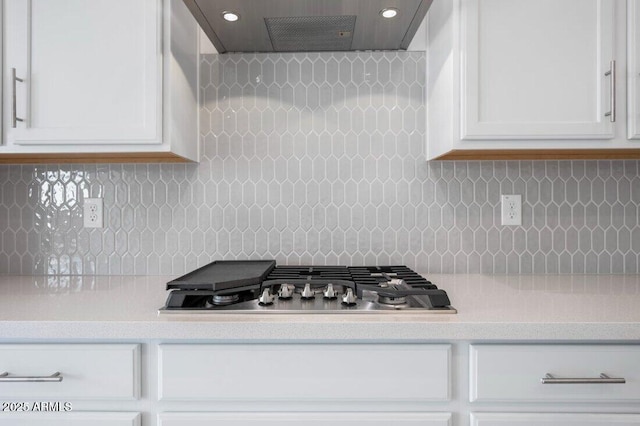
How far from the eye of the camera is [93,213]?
1.75 metres

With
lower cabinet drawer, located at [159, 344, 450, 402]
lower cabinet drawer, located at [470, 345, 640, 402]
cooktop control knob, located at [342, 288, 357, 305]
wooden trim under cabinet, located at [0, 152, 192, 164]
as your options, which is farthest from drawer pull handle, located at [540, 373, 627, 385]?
wooden trim under cabinet, located at [0, 152, 192, 164]

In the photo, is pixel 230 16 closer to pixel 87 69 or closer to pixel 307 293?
pixel 87 69

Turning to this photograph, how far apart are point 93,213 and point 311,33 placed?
1.09m

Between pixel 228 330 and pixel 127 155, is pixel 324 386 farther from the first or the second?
pixel 127 155

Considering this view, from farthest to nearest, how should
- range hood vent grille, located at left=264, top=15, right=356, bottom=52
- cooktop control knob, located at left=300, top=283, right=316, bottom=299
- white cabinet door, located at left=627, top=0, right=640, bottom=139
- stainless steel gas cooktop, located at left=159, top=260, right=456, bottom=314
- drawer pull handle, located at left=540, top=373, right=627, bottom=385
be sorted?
range hood vent grille, located at left=264, top=15, right=356, bottom=52
white cabinet door, located at left=627, top=0, right=640, bottom=139
cooktop control knob, located at left=300, top=283, right=316, bottom=299
stainless steel gas cooktop, located at left=159, top=260, right=456, bottom=314
drawer pull handle, located at left=540, top=373, right=627, bottom=385

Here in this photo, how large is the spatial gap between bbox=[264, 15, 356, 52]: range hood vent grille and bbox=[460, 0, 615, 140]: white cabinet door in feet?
1.32

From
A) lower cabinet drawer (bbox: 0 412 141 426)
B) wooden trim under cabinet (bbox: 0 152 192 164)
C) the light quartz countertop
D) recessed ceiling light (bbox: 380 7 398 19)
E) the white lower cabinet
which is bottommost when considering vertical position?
lower cabinet drawer (bbox: 0 412 141 426)

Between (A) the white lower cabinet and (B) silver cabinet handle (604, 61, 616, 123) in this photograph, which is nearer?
(A) the white lower cabinet

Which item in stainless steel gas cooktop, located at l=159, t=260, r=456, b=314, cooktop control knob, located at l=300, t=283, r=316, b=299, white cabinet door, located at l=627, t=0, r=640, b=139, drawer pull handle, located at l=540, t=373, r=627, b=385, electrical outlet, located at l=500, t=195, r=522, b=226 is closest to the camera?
drawer pull handle, located at l=540, t=373, r=627, b=385

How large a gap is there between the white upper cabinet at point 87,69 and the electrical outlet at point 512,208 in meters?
1.30

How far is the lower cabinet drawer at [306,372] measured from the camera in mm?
1064

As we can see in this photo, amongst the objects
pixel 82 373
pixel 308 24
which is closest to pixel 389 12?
pixel 308 24

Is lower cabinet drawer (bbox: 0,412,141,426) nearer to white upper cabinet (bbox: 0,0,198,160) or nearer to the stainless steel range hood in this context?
white upper cabinet (bbox: 0,0,198,160)

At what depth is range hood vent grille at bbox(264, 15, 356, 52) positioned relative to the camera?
1462 millimetres
